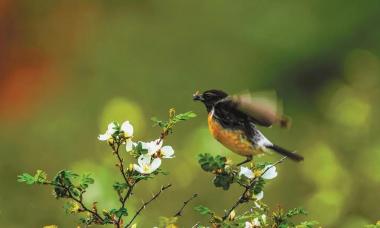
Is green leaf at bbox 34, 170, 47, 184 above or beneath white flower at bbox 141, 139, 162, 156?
beneath

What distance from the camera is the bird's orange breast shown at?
2.93m

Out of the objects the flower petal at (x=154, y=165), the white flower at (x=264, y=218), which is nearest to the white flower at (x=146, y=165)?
the flower petal at (x=154, y=165)

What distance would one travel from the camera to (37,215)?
16.9ft

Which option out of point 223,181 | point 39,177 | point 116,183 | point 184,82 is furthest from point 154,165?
point 184,82

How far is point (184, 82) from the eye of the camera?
27.8 feet

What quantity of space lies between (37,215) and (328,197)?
171cm

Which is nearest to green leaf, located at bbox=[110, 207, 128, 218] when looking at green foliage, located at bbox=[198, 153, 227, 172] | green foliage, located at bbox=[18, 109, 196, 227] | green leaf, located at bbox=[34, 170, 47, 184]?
green foliage, located at bbox=[18, 109, 196, 227]

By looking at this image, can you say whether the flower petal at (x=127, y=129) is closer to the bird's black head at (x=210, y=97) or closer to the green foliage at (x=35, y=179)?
the green foliage at (x=35, y=179)

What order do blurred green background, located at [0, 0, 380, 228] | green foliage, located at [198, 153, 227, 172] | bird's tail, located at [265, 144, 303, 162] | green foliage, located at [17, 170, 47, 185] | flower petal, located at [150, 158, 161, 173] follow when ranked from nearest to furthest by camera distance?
green foliage, located at [198, 153, 227, 172] → green foliage, located at [17, 170, 47, 185] → flower petal, located at [150, 158, 161, 173] → bird's tail, located at [265, 144, 303, 162] → blurred green background, located at [0, 0, 380, 228]

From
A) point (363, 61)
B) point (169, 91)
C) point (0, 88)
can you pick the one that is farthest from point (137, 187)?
point (0, 88)

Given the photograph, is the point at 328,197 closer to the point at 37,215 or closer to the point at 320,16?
the point at 37,215

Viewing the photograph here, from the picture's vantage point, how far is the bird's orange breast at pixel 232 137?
9.61 feet

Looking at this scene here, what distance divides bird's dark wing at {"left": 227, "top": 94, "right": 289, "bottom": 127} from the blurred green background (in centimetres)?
231

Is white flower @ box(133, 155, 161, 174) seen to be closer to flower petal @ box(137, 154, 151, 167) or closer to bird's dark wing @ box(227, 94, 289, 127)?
flower petal @ box(137, 154, 151, 167)
